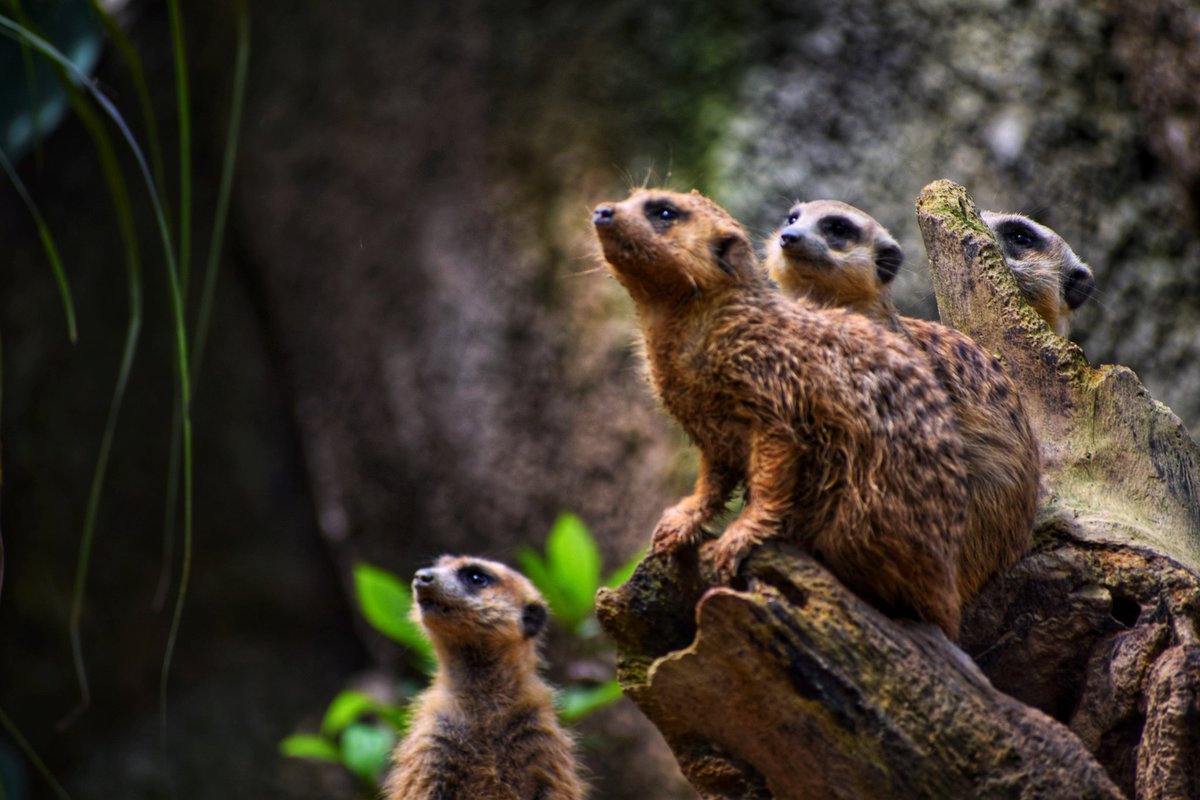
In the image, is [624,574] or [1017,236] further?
[624,574]

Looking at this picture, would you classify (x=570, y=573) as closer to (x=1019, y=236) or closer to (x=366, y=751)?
(x=366, y=751)

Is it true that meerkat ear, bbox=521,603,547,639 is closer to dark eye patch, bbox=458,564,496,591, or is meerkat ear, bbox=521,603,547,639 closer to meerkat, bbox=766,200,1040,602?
dark eye patch, bbox=458,564,496,591

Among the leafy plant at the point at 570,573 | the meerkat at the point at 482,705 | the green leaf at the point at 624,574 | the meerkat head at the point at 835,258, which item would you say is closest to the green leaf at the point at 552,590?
the leafy plant at the point at 570,573

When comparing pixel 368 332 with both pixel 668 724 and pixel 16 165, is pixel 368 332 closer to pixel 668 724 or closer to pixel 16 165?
pixel 16 165

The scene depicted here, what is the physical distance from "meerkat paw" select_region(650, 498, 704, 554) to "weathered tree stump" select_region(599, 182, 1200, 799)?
28 mm

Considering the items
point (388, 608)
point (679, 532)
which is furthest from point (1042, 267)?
point (388, 608)

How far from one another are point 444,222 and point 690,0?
4.66ft

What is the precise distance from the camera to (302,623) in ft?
19.9

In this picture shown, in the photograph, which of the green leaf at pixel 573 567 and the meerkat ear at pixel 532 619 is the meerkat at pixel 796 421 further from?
the green leaf at pixel 573 567

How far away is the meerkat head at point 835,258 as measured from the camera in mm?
2484

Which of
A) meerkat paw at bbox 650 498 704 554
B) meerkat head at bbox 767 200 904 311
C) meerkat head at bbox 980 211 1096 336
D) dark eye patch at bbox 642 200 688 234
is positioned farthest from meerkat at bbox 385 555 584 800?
meerkat head at bbox 980 211 1096 336

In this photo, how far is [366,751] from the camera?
11.0 feet

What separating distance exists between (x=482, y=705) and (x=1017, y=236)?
177cm

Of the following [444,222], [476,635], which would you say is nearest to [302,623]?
[444,222]
